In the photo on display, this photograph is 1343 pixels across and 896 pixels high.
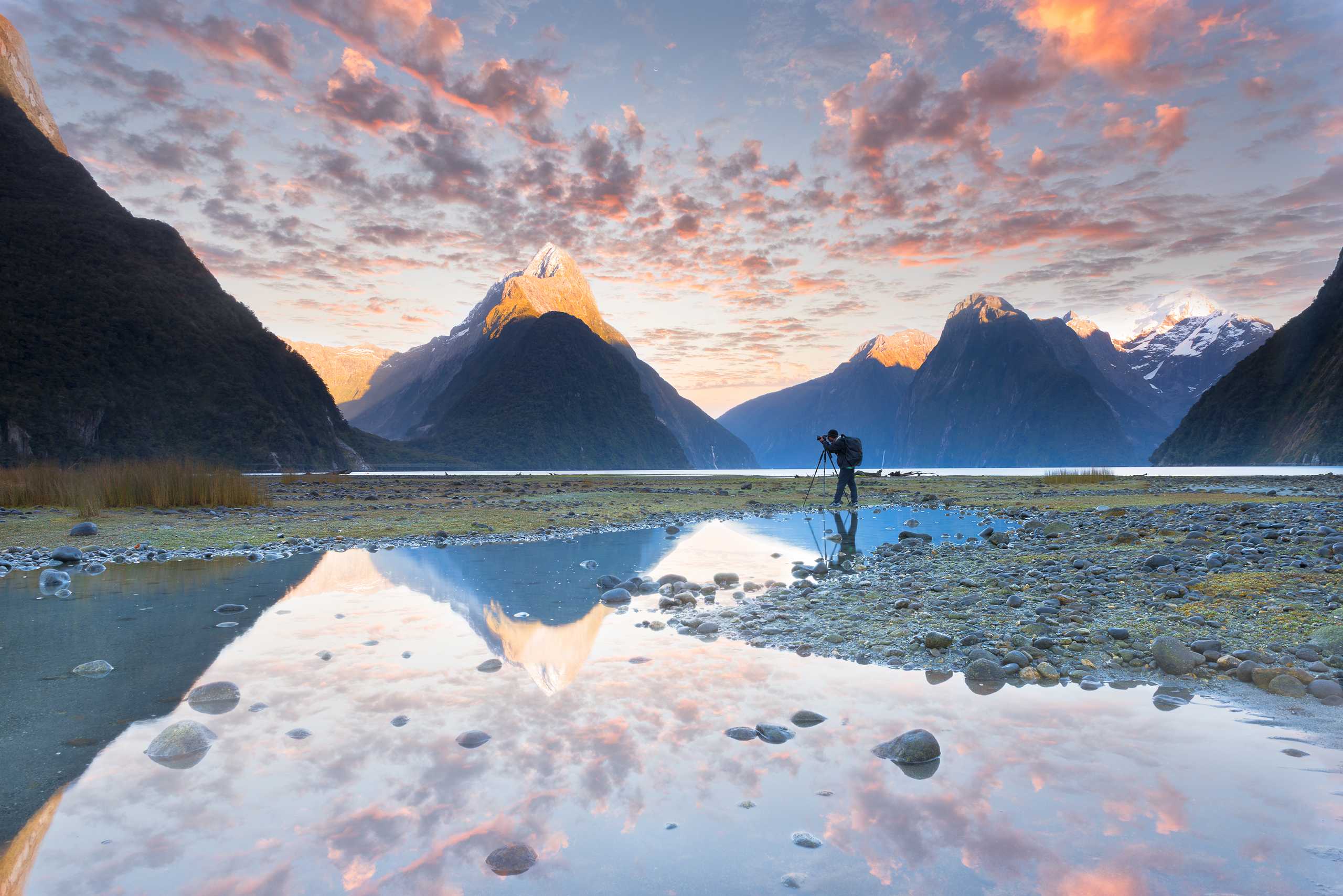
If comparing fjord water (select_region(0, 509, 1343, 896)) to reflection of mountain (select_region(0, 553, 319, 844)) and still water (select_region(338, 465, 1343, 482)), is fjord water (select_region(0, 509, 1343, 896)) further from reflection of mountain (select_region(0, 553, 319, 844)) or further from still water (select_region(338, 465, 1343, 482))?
still water (select_region(338, 465, 1343, 482))

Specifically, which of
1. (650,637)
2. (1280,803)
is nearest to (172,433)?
(650,637)

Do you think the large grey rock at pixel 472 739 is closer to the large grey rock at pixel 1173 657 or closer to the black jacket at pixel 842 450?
the large grey rock at pixel 1173 657

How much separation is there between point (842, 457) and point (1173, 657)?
73.1 feet

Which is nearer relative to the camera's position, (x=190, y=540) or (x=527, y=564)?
(x=527, y=564)

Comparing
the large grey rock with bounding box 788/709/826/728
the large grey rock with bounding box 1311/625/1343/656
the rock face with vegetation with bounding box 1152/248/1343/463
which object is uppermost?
the rock face with vegetation with bounding box 1152/248/1343/463

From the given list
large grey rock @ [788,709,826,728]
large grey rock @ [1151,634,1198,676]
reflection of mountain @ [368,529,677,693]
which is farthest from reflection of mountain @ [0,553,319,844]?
large grey rock @ [1151,634,1198,676]

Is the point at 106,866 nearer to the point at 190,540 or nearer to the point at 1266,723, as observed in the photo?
the point at 1266,723

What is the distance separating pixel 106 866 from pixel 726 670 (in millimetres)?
4540

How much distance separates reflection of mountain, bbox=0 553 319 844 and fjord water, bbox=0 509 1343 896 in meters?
0.04

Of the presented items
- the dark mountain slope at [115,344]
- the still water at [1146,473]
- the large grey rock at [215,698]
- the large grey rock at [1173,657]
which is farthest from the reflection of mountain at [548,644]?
the dark mountain slope at [115,344]

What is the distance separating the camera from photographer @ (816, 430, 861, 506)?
91.0 ft

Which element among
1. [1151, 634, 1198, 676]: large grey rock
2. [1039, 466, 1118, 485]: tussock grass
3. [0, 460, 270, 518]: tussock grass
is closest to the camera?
[1151, 634, 1198, 676]: large grey rock

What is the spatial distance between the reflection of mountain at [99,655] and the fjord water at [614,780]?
0.12 ft

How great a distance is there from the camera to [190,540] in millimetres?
15688
